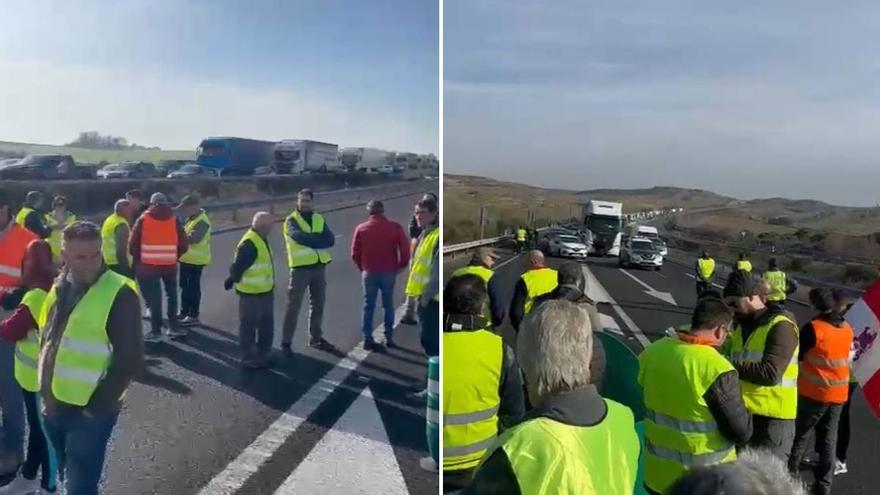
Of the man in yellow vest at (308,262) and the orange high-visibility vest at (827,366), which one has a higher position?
the man in yellow vest at (308,262)

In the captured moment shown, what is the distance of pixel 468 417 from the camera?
8.83 ft

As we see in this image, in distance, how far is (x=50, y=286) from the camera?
6.74 feet

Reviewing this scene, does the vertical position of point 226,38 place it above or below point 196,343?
above

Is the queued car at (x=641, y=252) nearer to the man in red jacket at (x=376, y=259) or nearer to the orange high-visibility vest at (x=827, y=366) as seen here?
the orange high-visibility vest at (x=827, y=366)

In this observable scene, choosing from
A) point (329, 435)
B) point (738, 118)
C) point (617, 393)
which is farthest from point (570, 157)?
point (329, 435)

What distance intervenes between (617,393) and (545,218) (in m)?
0.65

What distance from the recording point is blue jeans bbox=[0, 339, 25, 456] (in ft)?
6.78

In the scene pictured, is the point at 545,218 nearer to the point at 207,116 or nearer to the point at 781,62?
the point at 781,62

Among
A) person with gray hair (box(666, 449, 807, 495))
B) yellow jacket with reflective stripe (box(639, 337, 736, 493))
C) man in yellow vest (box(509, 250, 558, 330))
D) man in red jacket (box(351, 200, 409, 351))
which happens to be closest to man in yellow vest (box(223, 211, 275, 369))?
man in red jacket (box(351, 200, 409, 351))

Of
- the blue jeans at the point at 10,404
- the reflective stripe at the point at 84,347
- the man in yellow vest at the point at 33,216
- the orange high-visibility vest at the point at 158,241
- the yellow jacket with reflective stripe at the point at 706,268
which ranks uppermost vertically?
the man in yellow vest at the point at 33,216

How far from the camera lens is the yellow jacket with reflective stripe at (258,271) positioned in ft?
7.47

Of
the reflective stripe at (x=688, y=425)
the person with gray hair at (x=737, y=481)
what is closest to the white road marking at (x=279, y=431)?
the reflective stripe at (x=688, y=425)

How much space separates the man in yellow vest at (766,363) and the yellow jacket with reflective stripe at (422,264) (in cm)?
117

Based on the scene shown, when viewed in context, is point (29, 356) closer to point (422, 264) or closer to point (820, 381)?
point (422, 264)
